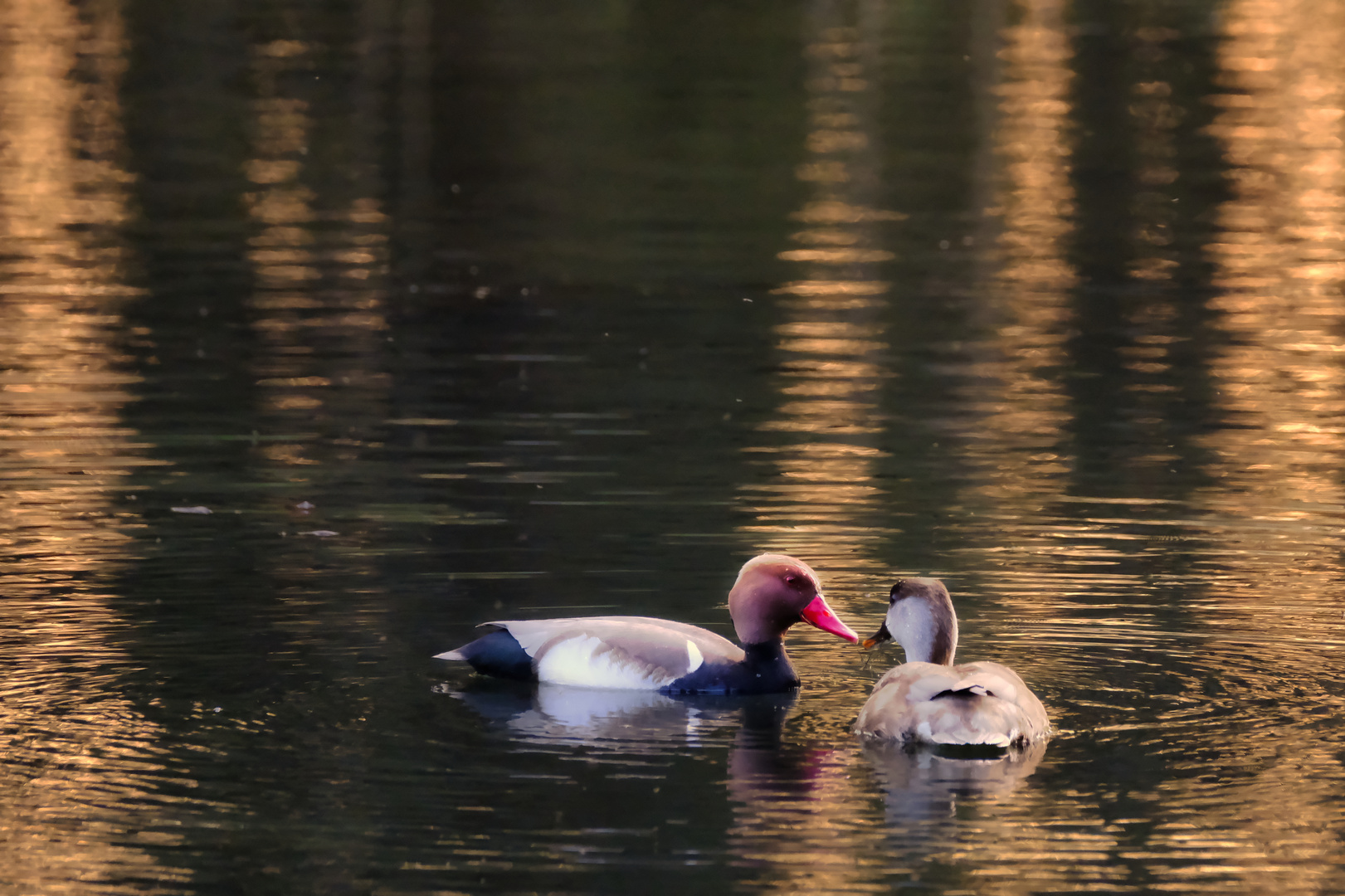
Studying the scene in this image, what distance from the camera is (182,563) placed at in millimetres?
11305

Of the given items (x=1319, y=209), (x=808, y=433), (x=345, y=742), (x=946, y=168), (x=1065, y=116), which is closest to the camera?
(x=345, y=742)

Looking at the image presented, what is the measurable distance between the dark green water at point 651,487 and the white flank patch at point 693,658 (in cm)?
19

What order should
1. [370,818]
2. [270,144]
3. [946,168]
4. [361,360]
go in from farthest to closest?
[270,144], [946,168], [361,360], [370,818]

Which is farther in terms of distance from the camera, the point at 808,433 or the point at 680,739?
the point at 808,433

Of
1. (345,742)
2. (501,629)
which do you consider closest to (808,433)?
(501,629)

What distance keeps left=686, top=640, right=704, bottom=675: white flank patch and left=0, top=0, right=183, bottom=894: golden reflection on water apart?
2.22m

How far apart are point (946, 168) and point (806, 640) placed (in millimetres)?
18966

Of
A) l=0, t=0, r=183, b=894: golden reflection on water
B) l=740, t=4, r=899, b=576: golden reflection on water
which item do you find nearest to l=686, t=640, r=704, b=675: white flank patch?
l=740, t=4, r=899, b=576: golden reflection on water

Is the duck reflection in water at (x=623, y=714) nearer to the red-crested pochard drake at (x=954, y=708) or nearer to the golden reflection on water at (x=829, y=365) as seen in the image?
the red-crested pochard drake at (x=954, y=708)

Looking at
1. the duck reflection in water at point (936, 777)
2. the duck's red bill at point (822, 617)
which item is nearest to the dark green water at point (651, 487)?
the duck reflection in water at point (936, 777)

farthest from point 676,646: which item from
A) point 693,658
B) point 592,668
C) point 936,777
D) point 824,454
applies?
point 824,454

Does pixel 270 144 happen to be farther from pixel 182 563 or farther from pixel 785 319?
pixel 182 563

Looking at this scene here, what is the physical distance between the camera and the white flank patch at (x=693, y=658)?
9.55 m

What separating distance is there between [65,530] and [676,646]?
403cm
